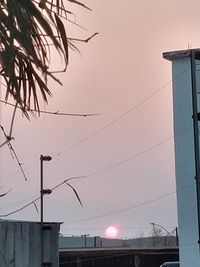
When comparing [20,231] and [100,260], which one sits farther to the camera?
[100,260]

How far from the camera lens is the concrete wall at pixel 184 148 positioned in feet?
44.0

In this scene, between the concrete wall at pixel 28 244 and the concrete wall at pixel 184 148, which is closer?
the concrete wall at pixel 28 244

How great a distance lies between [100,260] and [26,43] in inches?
1363

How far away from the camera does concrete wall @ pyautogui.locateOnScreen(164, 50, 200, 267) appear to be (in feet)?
44.0

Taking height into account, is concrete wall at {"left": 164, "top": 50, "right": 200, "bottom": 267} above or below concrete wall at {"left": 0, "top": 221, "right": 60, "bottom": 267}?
above

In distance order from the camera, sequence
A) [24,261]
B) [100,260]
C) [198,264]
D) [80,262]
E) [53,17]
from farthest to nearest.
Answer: [100,260]
[80,262]
[198,264]
[24,261]
[53,17]

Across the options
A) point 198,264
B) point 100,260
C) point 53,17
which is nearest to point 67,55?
point 53,17

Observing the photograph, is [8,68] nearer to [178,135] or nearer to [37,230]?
[37,230]

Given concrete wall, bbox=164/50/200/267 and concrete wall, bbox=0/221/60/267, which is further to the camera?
concrete wall, bbox=164/50/200/267

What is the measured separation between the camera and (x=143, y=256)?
3672 centimetres

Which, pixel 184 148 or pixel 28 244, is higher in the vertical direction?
pixel 184 148

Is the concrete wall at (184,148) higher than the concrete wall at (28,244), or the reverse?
the concrete wall at (184,148)

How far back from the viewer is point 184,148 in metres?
Result: 14.2

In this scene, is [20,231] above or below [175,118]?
below
